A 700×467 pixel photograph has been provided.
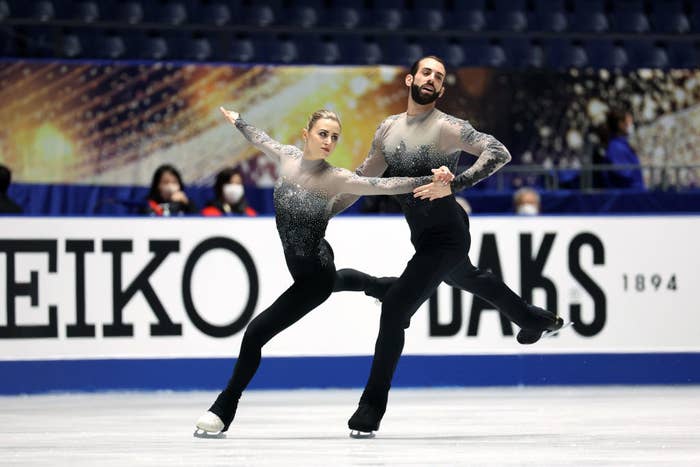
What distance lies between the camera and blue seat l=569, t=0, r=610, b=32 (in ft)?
43.3

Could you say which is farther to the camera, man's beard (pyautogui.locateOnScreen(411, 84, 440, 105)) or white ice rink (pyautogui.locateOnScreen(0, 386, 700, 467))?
man's beard (pyautogui.locateOnScreen(411, 84, 440, 105))

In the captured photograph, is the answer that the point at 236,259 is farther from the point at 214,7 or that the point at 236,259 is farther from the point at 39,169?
the point at 214,7

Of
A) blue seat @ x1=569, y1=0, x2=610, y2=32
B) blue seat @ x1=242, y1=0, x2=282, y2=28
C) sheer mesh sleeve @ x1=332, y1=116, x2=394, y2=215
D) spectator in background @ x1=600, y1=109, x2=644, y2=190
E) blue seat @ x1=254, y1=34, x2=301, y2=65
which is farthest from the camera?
blue seat @ x1=569, y1=0, x2=610, y2=32

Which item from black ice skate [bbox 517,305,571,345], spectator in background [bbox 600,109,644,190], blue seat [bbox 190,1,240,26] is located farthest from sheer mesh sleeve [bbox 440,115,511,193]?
blue seat [bbox 190,1,240,26]

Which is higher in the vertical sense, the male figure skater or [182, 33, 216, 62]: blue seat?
[182, 33, 216, 62]: blue seat

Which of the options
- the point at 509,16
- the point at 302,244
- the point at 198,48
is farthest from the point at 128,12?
the point at 302,244

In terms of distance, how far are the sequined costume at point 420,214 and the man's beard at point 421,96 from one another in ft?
0.19

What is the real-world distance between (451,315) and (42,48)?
17.0 ft

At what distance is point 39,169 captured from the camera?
35.0 feet

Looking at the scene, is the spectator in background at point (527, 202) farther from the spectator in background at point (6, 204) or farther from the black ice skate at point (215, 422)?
the black ice skate at point (215, 422)

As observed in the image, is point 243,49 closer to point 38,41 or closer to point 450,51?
point 38,41

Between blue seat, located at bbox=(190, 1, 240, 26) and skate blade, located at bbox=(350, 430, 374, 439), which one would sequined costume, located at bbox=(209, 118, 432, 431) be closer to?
skate blade, located at bbox=(350, 430, 374, 439)

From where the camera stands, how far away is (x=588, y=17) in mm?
13266

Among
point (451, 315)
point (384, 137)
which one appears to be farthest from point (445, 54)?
point (384, 137)
